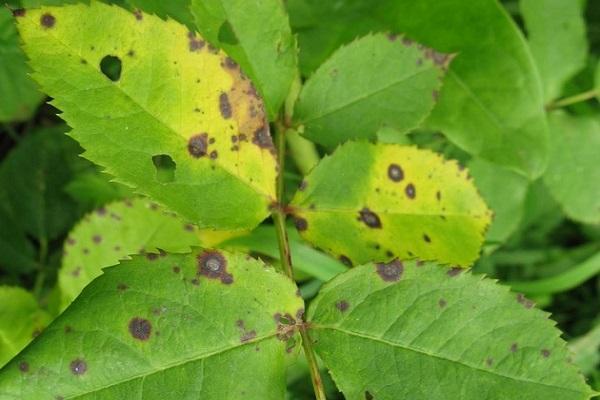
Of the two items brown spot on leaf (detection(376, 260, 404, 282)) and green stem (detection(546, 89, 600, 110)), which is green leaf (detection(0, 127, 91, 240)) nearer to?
brown spot on leaf (detection(376, 260, 404, 282))

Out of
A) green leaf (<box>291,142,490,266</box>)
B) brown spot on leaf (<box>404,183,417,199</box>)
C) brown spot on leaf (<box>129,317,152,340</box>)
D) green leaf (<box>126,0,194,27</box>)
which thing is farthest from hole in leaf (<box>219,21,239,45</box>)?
brown spot on leaf (<box>129,317,152,340</box>)

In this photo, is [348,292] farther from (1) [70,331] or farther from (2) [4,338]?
(2) [4,338]

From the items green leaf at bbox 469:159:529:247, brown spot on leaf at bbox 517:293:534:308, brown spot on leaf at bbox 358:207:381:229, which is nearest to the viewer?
brown spot on leaf at bbox 517:293:534:308

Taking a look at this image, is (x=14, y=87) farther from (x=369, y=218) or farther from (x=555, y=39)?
(x=555, y=39)

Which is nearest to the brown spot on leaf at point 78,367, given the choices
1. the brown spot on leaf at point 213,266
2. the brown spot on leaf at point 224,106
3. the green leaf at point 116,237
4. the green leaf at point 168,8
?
the brown spot on leaf at point 213,266

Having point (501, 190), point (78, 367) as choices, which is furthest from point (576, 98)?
point (78, 367)

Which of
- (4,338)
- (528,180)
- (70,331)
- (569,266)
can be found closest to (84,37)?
(70,331)
